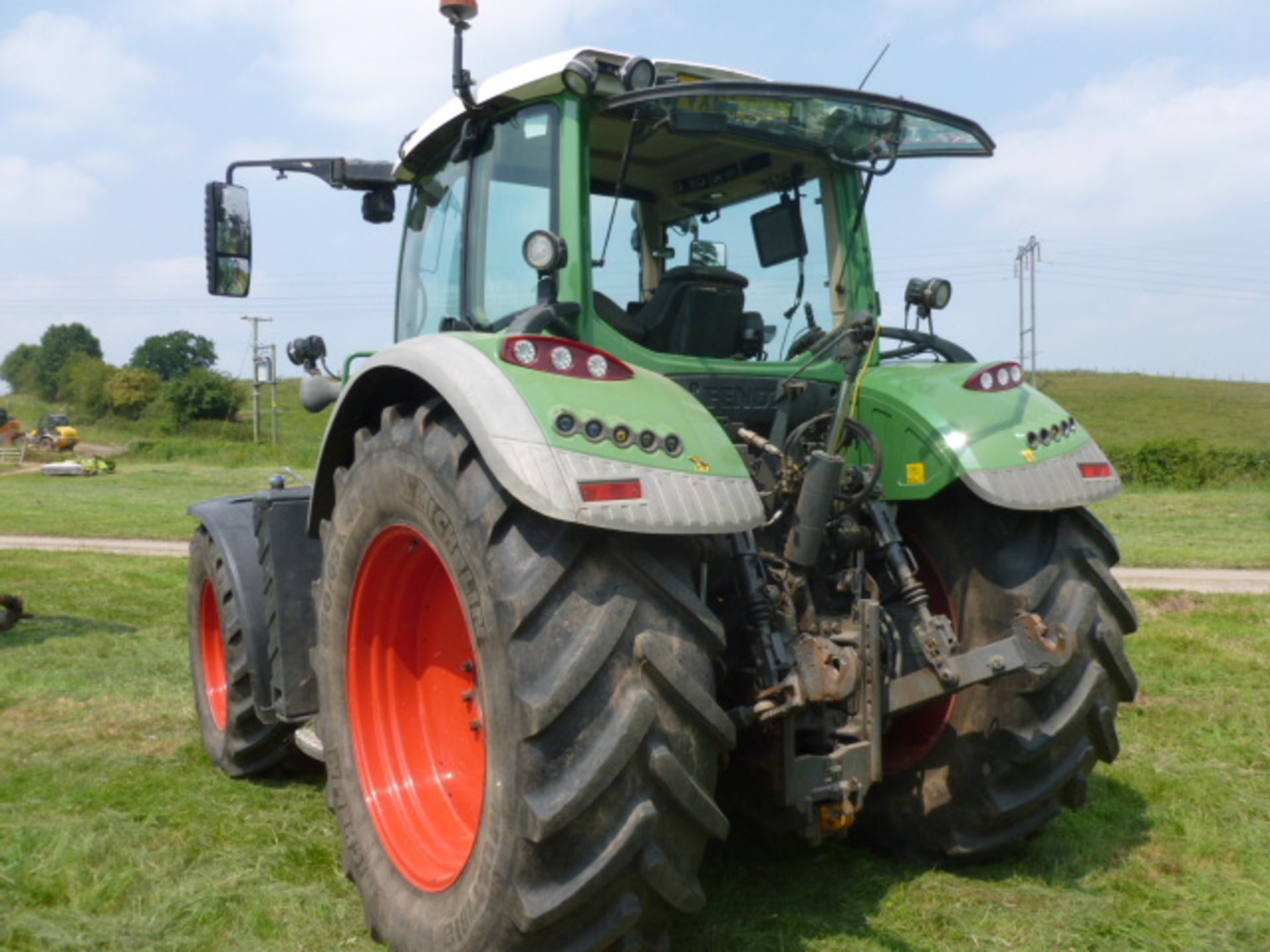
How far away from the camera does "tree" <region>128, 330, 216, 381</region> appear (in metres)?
86.9

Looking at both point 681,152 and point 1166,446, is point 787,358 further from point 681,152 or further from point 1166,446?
point 1166,446

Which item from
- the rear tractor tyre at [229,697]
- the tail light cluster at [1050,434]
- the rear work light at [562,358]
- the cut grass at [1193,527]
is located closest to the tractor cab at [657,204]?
the rear work light at [562,358]

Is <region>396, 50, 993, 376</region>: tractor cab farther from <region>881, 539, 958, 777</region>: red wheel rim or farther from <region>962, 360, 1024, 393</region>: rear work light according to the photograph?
<region>881, 539, 958, 777</region>: red wheel rim

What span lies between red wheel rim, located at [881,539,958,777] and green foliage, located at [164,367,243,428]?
5500 centimetres

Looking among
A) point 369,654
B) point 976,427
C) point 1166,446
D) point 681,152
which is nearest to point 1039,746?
point 976,427

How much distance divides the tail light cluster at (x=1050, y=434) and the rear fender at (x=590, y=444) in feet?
3.86

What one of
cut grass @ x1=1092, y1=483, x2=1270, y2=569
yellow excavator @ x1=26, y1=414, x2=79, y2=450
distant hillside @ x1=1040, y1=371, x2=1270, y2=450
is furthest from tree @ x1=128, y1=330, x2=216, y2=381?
cut grass @ x1=1092, y1=483, x2=1270, y2=569

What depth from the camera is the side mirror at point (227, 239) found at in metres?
4.03

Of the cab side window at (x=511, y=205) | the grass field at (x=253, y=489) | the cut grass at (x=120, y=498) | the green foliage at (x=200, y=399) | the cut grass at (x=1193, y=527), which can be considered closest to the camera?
the cab side window at (x=511, y=205)

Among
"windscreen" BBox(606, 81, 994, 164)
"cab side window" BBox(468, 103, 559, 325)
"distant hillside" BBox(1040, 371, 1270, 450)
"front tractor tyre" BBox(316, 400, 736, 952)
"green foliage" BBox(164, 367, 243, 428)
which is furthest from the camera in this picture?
"green foliage" BBox(164, 367, 243, 428)

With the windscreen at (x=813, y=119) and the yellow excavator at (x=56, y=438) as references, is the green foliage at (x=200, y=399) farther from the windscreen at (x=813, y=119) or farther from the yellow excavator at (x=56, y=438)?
the windscreen at (x=813, y=119)

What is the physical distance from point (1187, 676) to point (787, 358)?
360cm

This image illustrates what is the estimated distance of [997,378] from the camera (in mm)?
3689

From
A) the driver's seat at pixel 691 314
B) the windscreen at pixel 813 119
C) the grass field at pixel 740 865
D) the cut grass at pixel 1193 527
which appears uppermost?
the windscreen at pixel 813 119
